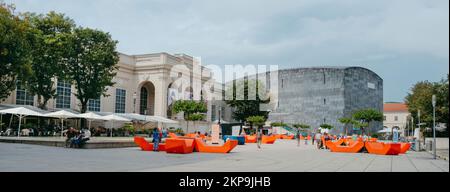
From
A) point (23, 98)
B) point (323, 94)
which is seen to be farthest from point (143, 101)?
point (323, 94)

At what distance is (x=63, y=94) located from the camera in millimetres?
43938

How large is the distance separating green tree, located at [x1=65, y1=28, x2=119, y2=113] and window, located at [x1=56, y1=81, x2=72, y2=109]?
7511 millimetres

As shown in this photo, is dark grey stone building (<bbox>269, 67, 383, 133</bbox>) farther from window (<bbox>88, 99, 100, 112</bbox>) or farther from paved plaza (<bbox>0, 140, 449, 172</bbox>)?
paved plaza (<bbox>0, 140, 449, 172</bbox>)

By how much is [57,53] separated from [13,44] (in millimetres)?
7080

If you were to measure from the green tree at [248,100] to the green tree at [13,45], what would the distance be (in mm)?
32267

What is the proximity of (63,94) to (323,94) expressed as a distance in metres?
70.5

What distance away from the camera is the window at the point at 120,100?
5138cm

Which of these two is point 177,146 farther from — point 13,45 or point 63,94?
point 63,94

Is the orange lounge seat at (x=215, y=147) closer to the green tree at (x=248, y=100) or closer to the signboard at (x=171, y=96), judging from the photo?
the signboard at (x=171, y=96)

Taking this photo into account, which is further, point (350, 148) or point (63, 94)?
point (63, 94)

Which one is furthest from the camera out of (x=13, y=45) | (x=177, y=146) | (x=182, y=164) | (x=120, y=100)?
(x=120, y=100)
